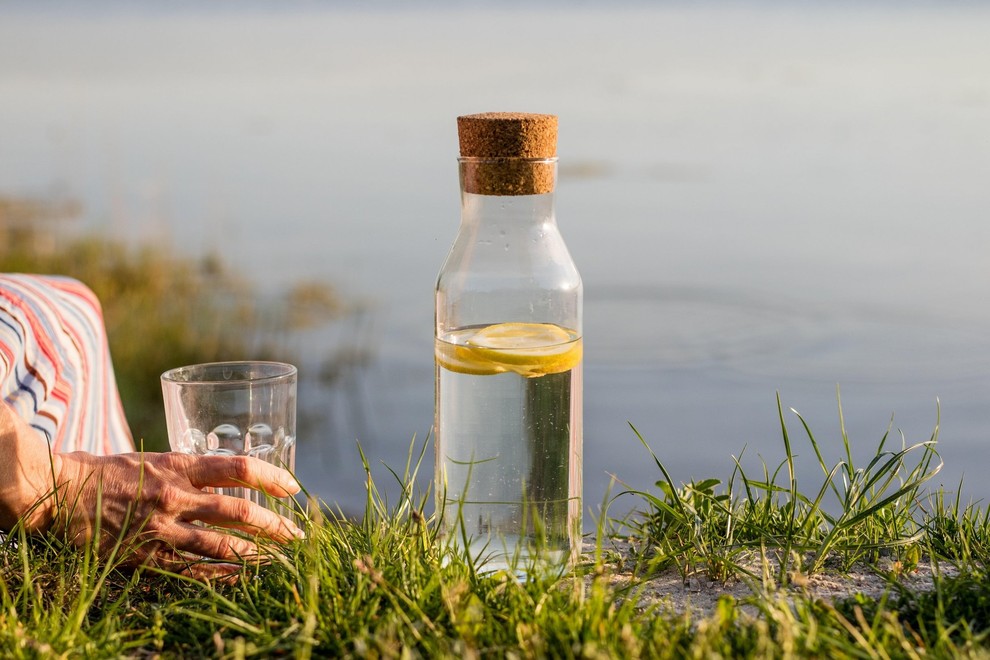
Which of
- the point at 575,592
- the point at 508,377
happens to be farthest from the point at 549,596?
the point at 508,377

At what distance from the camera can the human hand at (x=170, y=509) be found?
188 cm

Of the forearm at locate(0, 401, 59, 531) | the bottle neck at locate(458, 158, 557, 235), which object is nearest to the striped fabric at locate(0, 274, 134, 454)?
the forearm at locate(0, 401, 59, 531)

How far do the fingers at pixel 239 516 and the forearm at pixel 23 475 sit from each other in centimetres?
26

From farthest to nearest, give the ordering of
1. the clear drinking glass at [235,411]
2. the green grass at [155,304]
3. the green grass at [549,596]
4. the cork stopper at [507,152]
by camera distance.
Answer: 1. the green grass at [155,304]
2. the clear drinking glass at [235,411]
3. the cork stopper at [507,152]
4. the green grass at [549,596]

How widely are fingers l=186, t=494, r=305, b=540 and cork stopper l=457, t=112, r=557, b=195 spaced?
71cm

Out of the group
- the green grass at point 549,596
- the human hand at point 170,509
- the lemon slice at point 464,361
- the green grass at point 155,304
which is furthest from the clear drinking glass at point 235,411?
the green grass at point 155,304

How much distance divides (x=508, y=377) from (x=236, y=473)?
0.52m

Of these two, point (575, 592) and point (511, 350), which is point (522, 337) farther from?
point (575, 592)

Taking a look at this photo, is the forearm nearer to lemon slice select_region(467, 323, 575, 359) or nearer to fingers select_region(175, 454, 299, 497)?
fingers select_region(175, 454, 299, 497)

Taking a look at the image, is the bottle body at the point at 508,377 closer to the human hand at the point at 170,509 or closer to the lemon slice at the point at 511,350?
the lemon slice at the point at 511,350

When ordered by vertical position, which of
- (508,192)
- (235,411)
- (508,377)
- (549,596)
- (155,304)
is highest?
(508,192)

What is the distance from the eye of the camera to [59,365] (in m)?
2.72

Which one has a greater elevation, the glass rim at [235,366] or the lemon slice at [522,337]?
the lemon slice at [522,337]

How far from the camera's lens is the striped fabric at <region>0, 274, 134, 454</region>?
2549mm
